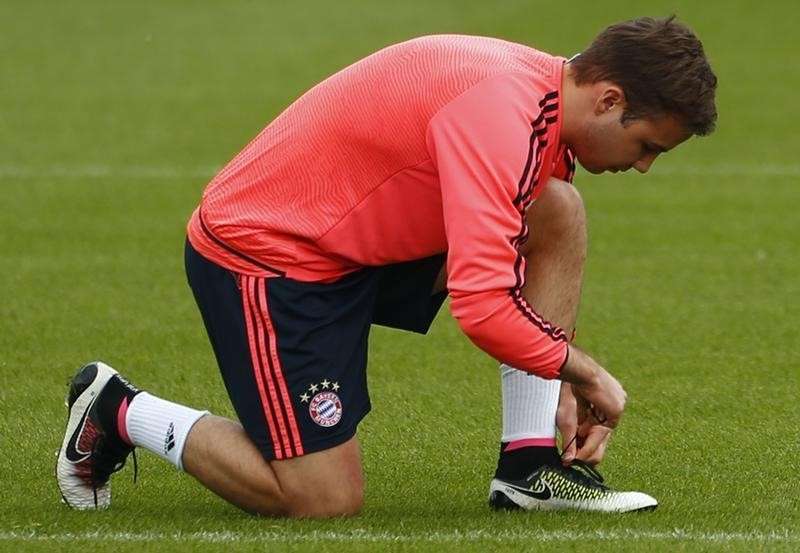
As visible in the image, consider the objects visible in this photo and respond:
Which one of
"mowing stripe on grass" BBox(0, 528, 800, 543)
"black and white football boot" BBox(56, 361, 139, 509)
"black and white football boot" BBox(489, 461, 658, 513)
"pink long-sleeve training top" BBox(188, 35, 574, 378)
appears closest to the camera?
"pink long-sleeve training top" BBox(188, 35, 574, 378)

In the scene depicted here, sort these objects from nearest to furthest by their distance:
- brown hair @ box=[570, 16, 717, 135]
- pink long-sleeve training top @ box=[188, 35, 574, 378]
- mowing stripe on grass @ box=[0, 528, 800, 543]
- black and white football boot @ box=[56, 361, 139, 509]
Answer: pink long-sleeve training top @ box=[188, 35, 574, 378] < brown hair @ box=[570, 16, 717, 135] < mowing stripe on grass @ box=[0, 528, 800, 543] < black and white football boot @ box=[56, 361, 139, 509]

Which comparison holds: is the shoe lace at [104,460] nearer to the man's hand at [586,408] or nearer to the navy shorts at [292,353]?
the navy shorts at [292,353]

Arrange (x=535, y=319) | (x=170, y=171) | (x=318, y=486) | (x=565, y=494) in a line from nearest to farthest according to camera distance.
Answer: (x=535, y=319)
(x=318, y=486)
(x=565, y=494)
(x=170, y=171)

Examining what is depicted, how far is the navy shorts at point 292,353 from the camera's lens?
18.0 ft

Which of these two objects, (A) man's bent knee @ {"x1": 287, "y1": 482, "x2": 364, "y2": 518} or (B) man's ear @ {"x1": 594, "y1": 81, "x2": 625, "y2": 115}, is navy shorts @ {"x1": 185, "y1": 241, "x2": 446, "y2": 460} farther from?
(B) man's ear @ {"x1": 594, "y1": 81, "x2": 625, "y2": 115}

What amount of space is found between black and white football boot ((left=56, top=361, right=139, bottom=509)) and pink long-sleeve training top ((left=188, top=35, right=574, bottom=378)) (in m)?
0.55

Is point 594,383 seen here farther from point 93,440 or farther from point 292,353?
point 93,440

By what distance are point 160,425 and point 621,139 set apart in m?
1.67

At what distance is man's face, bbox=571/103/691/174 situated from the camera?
5.14 metres

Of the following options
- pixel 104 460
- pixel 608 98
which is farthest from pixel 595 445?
pixel 104 460

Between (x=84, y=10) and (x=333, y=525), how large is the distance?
20596 mm

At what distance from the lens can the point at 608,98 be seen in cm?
512

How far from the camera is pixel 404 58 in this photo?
535cm

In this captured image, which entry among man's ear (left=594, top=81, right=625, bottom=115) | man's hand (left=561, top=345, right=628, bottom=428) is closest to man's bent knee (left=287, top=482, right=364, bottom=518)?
man's hand (left=561, top=345, right=628, bottom=428)
